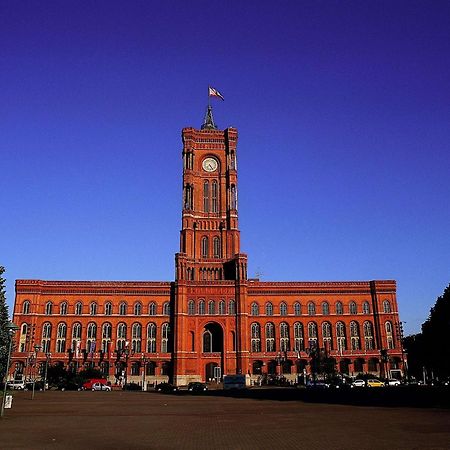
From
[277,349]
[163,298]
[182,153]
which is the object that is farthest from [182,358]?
[182,153]

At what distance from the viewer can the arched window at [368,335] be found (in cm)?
8775

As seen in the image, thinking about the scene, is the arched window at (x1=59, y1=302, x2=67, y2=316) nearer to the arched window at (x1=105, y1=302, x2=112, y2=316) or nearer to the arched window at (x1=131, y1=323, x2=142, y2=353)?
the arched window at (x1=105, y1=302, x2=112, y2=316)

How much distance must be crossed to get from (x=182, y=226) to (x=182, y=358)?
80.6 ft

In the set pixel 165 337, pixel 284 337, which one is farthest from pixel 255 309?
pixel 165 337

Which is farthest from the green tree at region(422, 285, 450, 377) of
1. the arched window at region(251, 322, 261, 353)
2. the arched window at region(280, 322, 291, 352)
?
the arched window at region(251, 322, 261, 353)

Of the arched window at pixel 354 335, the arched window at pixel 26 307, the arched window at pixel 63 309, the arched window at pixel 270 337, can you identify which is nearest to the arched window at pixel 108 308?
the arched window at pixel 63 309

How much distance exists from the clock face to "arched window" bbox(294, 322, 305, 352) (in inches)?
1374

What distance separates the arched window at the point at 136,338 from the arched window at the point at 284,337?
2541 cm

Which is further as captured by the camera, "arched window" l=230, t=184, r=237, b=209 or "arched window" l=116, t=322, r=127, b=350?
"arched window" l=230, t=184, r=237, b=209

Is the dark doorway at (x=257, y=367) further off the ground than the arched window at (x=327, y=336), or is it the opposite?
the arched window at (x=327, y=336)

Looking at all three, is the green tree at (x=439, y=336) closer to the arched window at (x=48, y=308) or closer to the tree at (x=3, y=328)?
the tree at (x=3, y=328)

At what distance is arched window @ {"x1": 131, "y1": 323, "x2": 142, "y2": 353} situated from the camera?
280 ft

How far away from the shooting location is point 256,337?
3467 inches

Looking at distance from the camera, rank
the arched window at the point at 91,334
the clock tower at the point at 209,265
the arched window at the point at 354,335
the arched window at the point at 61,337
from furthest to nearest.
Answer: the arched window at the point at 354,335
the arched window at the point at 91,334
the arched window at the point at 61,337
the clock tower at the point at 209,265
